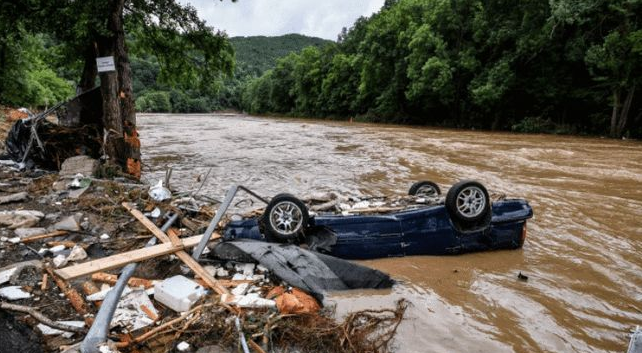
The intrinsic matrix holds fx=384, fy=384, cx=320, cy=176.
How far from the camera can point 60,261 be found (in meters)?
4.34

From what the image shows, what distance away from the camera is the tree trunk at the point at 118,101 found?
842cm

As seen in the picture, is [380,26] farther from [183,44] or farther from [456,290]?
[456,290]

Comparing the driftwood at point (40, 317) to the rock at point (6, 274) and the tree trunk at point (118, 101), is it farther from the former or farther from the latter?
the tree trunk at point (118, 101)

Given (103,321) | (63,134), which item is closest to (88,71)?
(63,134)

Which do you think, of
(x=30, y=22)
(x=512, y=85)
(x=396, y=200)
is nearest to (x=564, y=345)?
(x=396, y=200)

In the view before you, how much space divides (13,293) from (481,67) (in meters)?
33.1

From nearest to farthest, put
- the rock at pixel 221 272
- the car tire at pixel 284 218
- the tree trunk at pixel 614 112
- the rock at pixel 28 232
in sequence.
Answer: the rock at pixel 221 272 < the car tire at pixel 284 218 < the rock at pixel 28 232 < the tree trunk at pixel 614 112

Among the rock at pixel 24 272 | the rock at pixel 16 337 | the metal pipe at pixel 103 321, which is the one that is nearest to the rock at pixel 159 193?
the rock at pixel 24 272

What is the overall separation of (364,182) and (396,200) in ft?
15.7

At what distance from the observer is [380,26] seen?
137 feet

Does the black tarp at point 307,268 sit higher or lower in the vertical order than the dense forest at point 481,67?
lower

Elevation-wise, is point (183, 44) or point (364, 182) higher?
point (183, 44)

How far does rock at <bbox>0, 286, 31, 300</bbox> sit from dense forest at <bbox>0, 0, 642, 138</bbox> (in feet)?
25.3

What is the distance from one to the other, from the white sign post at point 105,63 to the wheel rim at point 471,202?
739cm
